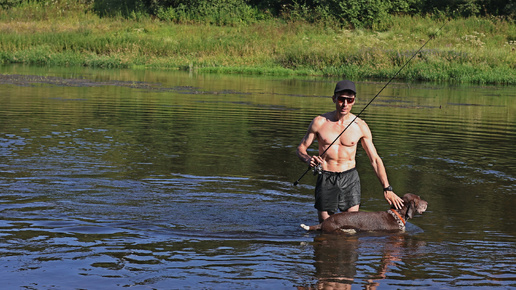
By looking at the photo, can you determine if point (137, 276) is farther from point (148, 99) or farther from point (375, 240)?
point (148, 99)

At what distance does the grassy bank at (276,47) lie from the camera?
1362 inches

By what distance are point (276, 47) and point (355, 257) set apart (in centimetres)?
3378

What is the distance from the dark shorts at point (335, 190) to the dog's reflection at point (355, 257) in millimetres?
346

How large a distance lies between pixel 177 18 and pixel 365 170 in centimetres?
4024

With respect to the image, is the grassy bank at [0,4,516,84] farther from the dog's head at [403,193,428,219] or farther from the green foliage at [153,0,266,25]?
the dog's head at [403,193,428,219]

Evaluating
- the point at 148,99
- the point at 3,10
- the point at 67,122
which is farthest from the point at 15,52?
the point at 67,122

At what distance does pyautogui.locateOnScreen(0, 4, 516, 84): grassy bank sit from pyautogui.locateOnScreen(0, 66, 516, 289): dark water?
1436cm

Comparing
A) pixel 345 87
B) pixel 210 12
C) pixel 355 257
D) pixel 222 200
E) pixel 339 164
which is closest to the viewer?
pixel 355 257

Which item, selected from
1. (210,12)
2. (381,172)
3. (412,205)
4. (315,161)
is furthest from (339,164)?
(210,12)

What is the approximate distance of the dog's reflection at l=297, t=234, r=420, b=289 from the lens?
591cm

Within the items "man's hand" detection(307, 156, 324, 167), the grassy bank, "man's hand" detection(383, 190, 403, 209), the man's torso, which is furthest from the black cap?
the grassy bank

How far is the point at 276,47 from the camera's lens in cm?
3984

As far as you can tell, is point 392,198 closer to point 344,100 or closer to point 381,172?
point 381,172

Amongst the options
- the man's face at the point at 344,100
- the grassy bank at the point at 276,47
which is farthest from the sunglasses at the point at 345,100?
the grassy bank at the point at 276,47
